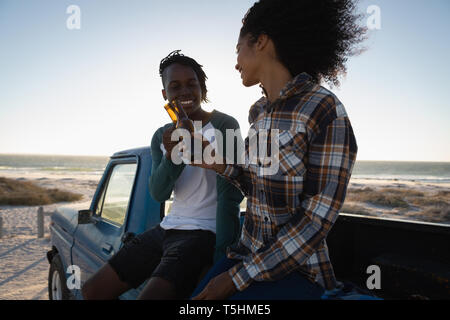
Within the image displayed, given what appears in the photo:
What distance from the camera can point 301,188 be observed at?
3.59 feet

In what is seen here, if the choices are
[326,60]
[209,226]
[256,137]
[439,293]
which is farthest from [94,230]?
[439,293]

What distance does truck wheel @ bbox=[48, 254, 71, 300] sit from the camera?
3.08m

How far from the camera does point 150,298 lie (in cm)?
130

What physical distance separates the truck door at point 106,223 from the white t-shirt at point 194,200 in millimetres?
563

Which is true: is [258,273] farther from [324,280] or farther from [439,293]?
[439,293]

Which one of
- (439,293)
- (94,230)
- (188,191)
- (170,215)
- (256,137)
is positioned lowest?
(439,293)

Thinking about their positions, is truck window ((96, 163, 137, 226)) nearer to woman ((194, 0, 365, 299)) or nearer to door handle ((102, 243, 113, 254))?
door handle ((102, 243, 113, 254))

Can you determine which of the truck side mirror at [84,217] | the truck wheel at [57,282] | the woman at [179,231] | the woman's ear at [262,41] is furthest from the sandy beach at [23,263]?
the woman's ear at [262,41]

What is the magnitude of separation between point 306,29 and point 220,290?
3.72ft

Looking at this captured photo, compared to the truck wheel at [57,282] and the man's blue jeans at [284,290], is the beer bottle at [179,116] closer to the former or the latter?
the man's blue jeans at [284,290]

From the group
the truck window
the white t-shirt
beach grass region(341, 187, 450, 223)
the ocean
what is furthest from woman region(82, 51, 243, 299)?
the ocean

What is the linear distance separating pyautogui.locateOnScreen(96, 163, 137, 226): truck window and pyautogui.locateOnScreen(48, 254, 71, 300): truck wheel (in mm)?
920

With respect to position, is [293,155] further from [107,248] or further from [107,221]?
[107,221]

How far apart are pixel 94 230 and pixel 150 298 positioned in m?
1.56
